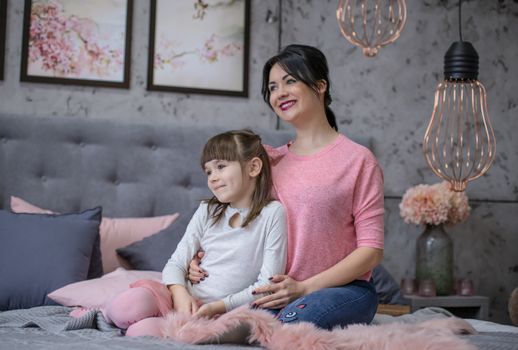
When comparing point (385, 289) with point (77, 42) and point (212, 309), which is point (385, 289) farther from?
point (77, 42)

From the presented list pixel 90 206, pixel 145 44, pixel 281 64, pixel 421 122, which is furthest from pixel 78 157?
pixel 421 122

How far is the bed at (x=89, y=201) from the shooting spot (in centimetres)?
237

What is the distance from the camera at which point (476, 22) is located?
12.2 ft

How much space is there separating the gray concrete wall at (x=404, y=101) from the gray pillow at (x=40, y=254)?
828 millimetres

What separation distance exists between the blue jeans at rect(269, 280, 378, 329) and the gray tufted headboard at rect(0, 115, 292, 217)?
1.16m

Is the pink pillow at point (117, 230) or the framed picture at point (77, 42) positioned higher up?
the framed picture at point (77, 42)

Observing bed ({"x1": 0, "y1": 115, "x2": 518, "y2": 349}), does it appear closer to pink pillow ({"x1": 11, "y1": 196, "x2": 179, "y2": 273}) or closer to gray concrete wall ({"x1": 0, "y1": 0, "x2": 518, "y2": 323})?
pink pillow ({"x1": 11, "y1": 196, "x2": 179, "y2": 273})

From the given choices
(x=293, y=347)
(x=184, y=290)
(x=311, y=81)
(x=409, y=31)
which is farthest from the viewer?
(x=409, y=31)

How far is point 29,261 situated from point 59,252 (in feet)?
0.36

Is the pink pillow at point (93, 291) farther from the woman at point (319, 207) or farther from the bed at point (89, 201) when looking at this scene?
the woman at point (319, 207)

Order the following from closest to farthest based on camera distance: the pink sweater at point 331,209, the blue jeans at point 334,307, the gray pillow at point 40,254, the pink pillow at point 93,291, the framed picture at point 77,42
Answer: the blue jeans at point 334,307
the pink sweater at point 331,209
the pink pillow at point 93,291
the gray pillow at point 40,254
the framed picture at point 77,42

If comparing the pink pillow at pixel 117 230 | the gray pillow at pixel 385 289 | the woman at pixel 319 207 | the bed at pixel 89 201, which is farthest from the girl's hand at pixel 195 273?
the gray pillow at pixel 385 289

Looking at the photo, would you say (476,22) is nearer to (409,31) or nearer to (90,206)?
(409,31)

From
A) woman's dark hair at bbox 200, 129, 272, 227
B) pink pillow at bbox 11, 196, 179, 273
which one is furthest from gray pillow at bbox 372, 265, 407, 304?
woman's dark hair at bbox 200, 129, 272, 227
